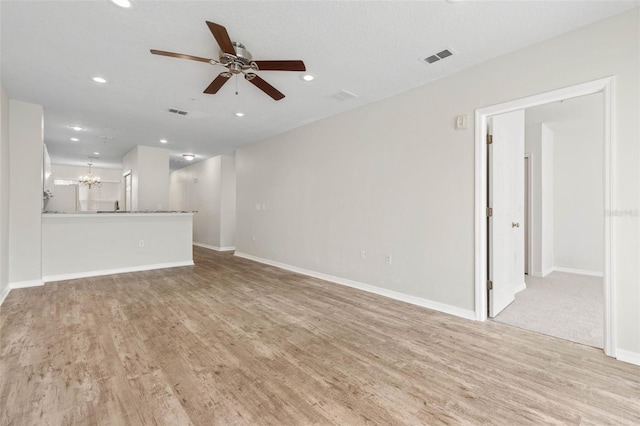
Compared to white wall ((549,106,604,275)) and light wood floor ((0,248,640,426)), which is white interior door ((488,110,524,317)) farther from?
white wall ((549,106,604,275))

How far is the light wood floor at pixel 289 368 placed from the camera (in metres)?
1.69

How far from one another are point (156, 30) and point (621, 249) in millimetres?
A: 4256

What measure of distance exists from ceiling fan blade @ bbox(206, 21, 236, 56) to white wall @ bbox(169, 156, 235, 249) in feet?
20.7

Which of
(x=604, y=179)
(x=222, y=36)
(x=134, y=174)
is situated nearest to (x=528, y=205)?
(x=604, y=179)

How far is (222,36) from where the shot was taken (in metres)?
2.16

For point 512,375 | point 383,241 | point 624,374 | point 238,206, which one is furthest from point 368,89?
point 238,206

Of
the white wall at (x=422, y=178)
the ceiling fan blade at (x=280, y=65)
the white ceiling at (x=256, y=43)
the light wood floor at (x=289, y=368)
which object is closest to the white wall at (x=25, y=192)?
the white ceiling at (x=256, y=43)

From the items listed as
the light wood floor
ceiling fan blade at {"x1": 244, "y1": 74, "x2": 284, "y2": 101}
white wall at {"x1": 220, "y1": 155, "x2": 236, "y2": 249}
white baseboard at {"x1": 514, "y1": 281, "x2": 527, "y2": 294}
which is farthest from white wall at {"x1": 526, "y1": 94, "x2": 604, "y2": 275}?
white wall at {"x1": 220, "y1": 155, "x2": 236, "y2": 249}

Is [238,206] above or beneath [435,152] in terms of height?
beneath

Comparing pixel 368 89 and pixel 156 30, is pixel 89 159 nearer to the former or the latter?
Result: pixel 156 30

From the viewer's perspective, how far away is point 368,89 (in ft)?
12.4

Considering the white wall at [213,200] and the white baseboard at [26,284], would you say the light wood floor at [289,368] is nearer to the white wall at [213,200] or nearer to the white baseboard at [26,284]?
the white baseboard at [26,284]

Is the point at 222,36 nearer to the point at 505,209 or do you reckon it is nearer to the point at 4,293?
the point at 505,209

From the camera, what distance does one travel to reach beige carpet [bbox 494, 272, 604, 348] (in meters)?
2.83
